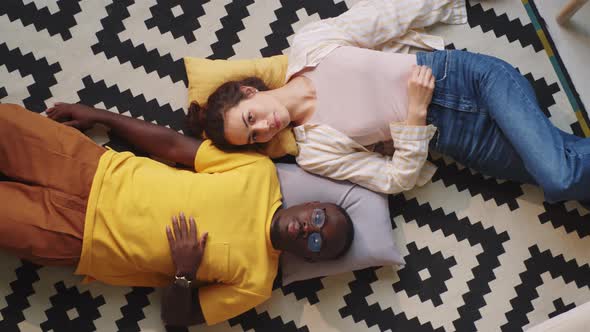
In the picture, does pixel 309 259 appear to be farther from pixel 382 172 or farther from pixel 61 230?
pixel 61 230

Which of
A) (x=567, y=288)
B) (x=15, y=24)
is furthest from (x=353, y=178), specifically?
(x=15, y=24)

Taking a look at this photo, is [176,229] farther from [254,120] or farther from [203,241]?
[254,120]

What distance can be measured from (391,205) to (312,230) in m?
0.35

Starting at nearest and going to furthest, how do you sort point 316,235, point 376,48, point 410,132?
point 316,235 < point 410,132 < point 376,48

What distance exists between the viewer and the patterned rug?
1629mm

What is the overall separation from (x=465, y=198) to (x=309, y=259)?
52cm

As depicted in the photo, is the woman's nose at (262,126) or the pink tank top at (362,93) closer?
the woman's nose at (262,126)

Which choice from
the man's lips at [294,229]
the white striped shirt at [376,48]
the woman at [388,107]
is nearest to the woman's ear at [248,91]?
the woman at [388,107]

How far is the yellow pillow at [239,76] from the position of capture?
5.18ft

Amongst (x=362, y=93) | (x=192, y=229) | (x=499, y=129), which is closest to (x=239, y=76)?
(x=362, y=93)

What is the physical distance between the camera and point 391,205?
65.3 inches

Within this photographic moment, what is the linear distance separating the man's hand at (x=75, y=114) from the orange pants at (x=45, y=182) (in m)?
0.09

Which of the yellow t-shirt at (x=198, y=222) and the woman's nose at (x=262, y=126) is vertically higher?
the woman's nose at (x=262, y=126)

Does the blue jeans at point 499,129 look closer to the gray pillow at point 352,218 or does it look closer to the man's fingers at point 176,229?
the gray pillow at point 352,218
